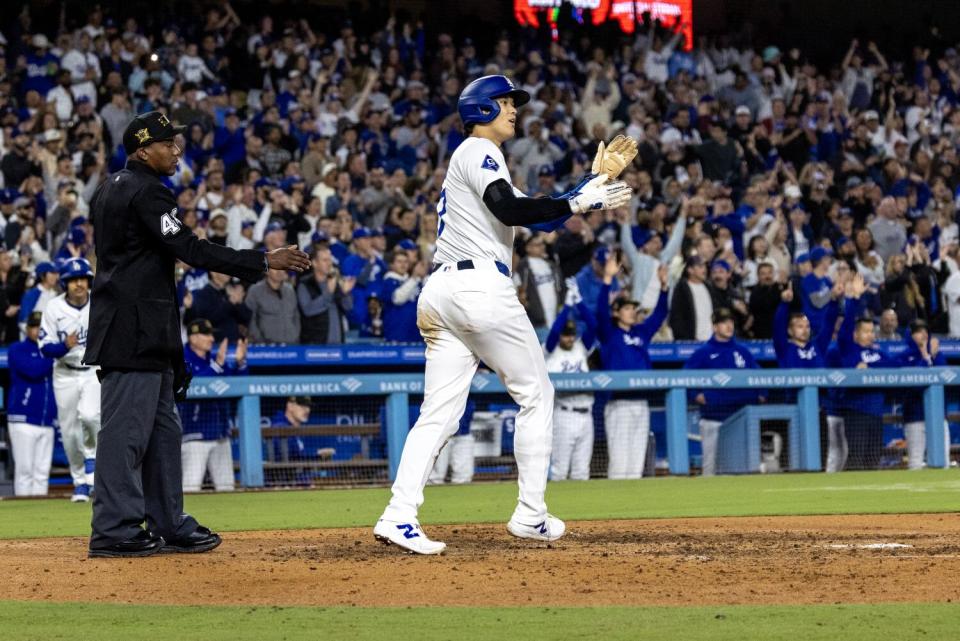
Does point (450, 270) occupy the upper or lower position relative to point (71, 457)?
upper

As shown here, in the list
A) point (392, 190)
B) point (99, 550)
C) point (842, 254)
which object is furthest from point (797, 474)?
point (99, 550)

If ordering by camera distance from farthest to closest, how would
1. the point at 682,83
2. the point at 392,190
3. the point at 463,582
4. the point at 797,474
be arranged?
the point at 682,83, the point at 392,190, the point at 797,474, the point at 463,582

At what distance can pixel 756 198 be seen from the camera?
1920 centimetres

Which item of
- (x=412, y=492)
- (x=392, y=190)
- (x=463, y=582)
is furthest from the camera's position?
(x=392, y=190)

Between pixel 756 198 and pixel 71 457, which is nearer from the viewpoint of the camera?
pixel 71 457

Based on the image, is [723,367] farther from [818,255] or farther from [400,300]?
[400,300]

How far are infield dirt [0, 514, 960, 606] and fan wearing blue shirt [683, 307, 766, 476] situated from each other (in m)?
6.42

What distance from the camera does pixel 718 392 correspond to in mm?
14367

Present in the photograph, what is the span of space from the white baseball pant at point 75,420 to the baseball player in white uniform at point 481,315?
5.64 meters

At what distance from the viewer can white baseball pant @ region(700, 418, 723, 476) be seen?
562 inches

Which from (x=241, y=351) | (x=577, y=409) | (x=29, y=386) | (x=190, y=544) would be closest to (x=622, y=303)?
(x=577, y=409)

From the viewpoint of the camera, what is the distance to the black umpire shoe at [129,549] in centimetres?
664

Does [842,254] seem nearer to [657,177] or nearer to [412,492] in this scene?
[657,177]

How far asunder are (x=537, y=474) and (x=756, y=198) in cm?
1306
